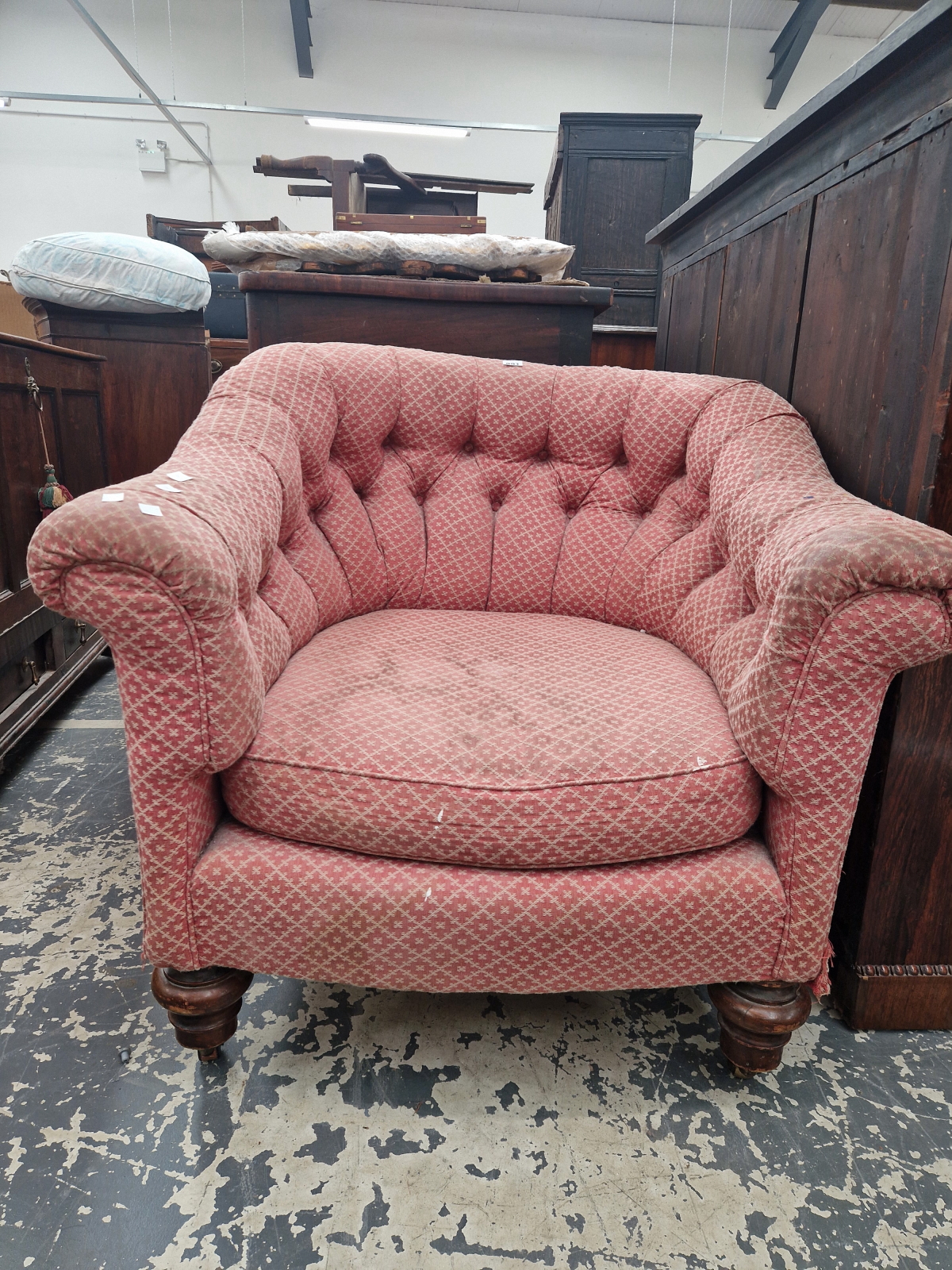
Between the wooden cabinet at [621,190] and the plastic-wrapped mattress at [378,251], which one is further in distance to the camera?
the wooden cabinet at [621,190]

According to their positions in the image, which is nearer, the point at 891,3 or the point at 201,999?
the point at 201,999

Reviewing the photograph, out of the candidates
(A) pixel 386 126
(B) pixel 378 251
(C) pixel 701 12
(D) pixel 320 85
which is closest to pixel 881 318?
(B) pixel 378 251

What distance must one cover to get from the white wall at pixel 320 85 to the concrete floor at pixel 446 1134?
7.20 metres

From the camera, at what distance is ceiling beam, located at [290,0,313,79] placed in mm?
5691

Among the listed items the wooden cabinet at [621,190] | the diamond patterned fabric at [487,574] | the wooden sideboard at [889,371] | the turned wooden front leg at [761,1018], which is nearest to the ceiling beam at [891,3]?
the wooden sideboard at [889,371]

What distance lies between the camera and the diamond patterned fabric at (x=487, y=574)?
0.76 m

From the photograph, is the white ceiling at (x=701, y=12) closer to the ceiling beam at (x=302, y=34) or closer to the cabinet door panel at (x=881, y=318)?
the ceiling beam at (x=302, y=34)

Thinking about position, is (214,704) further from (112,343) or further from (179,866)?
(112,343)

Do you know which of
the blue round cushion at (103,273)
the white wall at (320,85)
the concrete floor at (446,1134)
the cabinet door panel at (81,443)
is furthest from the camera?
the white wall at (320,85)

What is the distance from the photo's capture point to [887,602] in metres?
0.75

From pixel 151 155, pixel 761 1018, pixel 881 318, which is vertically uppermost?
pixel 151 155

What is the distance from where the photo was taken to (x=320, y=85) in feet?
20.8

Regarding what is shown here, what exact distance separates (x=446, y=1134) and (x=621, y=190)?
4.27m

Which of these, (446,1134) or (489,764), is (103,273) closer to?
(489,764)
